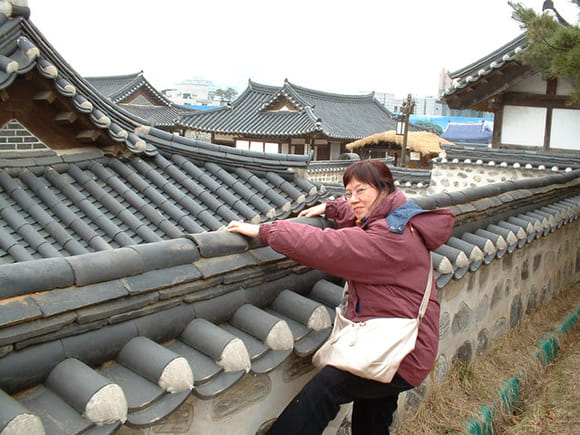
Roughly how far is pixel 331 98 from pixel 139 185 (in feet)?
80.2

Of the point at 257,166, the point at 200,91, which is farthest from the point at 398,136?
the point at 200,91

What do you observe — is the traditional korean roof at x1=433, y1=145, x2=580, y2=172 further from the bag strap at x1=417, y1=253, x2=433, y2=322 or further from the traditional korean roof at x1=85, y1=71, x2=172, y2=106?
the traditional korean roof at x1=85, y1=71, x2=172, y2=106

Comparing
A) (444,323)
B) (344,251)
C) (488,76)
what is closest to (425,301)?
(344,251)

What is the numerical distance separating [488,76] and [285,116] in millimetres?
13209

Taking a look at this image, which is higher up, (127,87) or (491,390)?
(127,87)

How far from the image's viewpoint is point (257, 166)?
700 centimetres

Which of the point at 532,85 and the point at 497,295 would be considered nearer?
the point at 497,295

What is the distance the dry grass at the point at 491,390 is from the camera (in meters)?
3.18

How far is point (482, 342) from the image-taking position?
4164 millimetres

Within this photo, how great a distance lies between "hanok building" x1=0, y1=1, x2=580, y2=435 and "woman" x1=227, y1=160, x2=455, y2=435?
0.21m

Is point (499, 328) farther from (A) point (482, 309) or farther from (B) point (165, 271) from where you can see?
(B) point (165, 271)

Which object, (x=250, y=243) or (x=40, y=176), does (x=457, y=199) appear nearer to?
(x=250, y=243)

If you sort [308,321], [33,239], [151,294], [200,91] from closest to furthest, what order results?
[151,294] < [308,321] < [33,239] < [200,91]

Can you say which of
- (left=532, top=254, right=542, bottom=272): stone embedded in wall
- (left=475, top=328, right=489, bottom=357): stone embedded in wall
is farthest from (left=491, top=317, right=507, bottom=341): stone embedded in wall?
(left=532, top=254, right=542, bottom=272): stone embedded in wall
